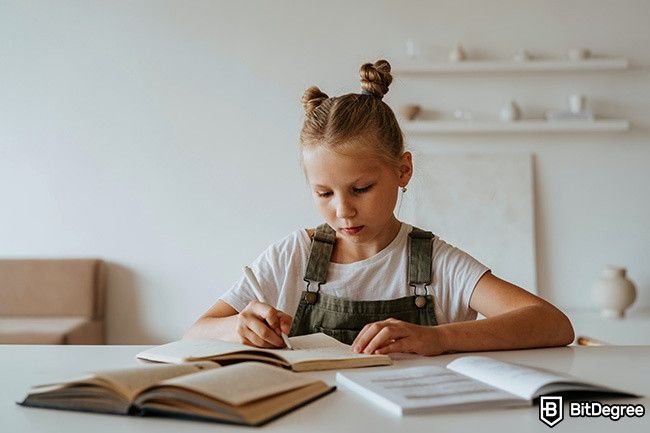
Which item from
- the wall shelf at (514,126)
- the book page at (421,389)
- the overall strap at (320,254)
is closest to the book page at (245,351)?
the book page at (421,389)

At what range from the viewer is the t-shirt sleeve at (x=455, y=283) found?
1.90 metres

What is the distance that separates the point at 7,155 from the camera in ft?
14.8

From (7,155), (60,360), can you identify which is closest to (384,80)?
(60,360)

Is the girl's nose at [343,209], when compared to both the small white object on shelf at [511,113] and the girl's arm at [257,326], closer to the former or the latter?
the girl's arm at [257,326]

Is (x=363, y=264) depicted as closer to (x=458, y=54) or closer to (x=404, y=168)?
(x=404, y=168)

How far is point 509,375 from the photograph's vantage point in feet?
3.81

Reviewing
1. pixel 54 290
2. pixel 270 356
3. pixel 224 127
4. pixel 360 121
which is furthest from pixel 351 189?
pixel 54 290

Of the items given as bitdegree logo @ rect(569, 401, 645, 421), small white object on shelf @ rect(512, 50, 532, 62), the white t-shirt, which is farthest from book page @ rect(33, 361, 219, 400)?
small white object on shelf @ rect(512, 50, 532, 62)

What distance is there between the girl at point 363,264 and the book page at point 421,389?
0.45 meters

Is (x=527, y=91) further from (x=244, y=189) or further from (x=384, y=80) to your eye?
(x=384, y=80)

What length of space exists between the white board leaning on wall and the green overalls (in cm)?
229

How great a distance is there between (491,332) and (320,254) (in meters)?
0.51

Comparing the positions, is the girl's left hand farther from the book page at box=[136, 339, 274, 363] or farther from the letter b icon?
Answer: the letter b icon

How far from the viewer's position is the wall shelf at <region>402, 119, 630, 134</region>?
4219mm
